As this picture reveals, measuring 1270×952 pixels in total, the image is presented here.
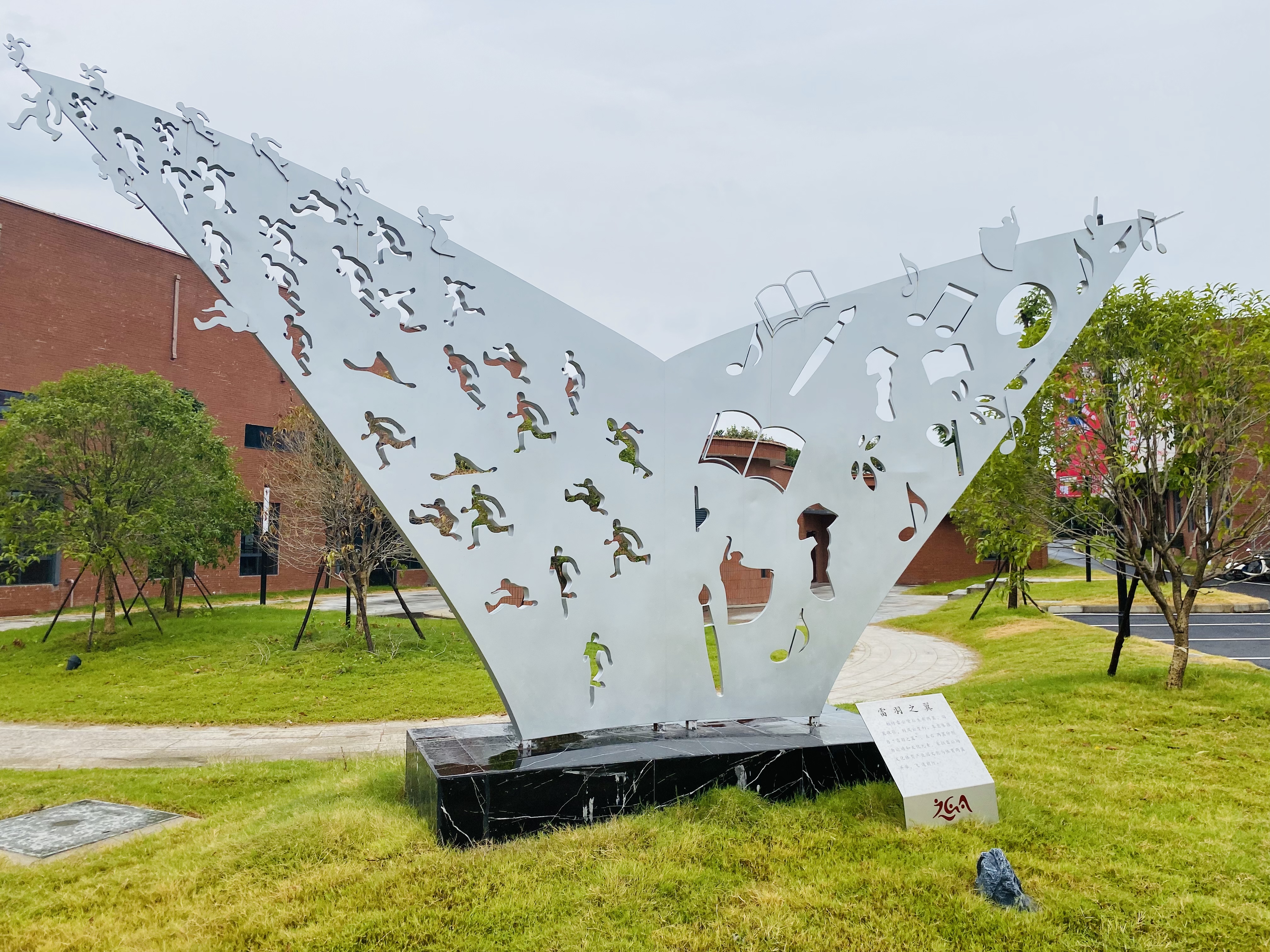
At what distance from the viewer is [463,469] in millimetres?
5543

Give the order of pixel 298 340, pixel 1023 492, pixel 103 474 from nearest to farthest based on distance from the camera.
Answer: pixel 298 340 < pixel 1023 492 < pixel 103 474

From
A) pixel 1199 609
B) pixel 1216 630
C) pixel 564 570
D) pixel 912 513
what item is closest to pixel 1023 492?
pixel 912 513

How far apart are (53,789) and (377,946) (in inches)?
180

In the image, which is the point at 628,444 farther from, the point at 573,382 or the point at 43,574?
the point at 43,574

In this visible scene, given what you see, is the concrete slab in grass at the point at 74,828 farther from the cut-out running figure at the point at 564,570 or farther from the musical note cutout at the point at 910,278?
the musical note cutout at the point at 910,278

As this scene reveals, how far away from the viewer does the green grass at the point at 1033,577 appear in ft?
93.1

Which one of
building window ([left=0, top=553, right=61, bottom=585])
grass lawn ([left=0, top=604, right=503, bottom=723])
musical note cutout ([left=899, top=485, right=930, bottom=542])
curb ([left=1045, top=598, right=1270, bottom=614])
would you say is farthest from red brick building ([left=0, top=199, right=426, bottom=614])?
curb ([left=1045, top=598, right=1270, bottom=614])

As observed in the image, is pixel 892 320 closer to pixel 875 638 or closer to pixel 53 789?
pixel 53 789

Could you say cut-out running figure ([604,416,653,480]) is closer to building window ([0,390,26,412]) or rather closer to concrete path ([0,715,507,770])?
concrete path ([0,715,507,770])

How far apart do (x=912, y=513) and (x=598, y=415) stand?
8.13ft

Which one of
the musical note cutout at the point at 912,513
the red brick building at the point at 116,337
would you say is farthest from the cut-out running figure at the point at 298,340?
the red brick building at the point at 116,337

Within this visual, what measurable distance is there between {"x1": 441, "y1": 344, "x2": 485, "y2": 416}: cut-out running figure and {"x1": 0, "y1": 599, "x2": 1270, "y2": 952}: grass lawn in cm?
259

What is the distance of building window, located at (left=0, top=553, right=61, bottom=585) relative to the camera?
22.3 meters

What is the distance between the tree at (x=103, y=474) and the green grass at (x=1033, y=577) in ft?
73.2
